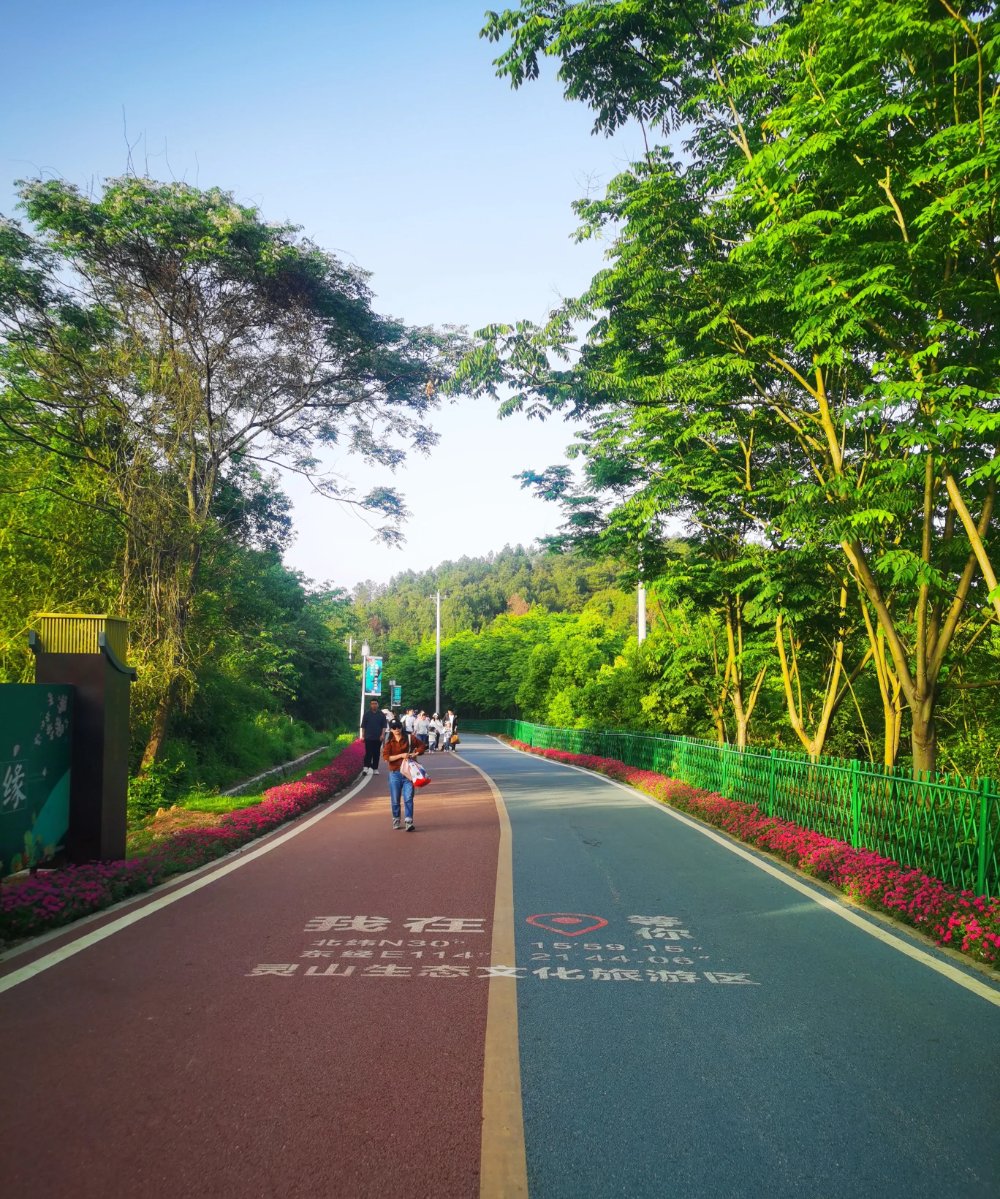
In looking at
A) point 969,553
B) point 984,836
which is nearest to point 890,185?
point 969,553

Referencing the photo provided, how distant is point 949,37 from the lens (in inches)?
316

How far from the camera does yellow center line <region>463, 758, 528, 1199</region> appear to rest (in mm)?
3217

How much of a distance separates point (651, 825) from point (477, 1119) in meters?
9.92

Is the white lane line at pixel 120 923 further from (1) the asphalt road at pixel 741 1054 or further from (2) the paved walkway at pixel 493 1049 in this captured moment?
(1) the asphalt road at pixel 741 1054

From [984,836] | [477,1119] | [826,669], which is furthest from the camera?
[826,669]

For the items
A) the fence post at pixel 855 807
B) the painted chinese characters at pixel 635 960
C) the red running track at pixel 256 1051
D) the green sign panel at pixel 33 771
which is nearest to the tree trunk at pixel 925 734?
the fence post at pixel 855 807

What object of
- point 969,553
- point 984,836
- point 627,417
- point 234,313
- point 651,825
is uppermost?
point 234,313

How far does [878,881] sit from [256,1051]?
18.7 ft

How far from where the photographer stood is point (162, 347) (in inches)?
716

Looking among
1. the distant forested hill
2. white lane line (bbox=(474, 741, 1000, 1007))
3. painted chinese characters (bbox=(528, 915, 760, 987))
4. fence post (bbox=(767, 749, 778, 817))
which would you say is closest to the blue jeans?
white lane line (bbox=(474, 741, 1000, 1007))

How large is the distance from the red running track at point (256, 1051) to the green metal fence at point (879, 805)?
4.07 m

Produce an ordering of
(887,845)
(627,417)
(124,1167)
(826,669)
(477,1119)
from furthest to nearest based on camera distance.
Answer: (826,669) < (627,417) < (887,845) < (477,1119) < (124,1167)

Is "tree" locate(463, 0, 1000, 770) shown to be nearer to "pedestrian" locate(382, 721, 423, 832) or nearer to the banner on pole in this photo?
"pedestrian" locate(382, 721, 423, 832)

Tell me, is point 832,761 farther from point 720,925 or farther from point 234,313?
point 234,313
